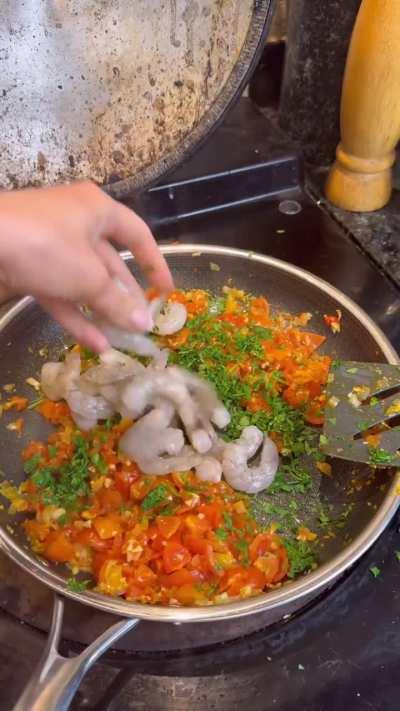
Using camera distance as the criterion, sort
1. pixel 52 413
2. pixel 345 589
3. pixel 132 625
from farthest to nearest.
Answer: pixel 52 413 → pixel 345 589 → pixel 132 625

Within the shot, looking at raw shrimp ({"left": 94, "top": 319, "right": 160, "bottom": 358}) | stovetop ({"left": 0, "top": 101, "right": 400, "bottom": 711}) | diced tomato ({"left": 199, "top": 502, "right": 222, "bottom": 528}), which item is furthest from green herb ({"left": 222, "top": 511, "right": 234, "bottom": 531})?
raw shrimp ({"left": 94, "top": 319, "right": 160, "bottom": 358})

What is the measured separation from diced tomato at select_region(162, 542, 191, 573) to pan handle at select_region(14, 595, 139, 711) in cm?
9

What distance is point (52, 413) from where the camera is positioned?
2.82 feet

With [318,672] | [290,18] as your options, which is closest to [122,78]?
[290,18]

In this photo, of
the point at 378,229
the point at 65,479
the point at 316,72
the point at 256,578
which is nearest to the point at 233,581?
the point at 256,578

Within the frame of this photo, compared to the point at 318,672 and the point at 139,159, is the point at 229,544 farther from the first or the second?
the point at 139,159

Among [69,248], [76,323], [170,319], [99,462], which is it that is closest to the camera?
[69,248]

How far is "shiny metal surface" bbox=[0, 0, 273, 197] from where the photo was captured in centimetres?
91

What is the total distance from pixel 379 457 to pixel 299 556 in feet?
0.47

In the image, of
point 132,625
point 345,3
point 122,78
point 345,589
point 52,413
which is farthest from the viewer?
point 345,3

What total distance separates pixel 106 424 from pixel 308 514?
0.27 meters

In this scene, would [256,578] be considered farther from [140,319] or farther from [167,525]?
[140,319]

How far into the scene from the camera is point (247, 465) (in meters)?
0.78

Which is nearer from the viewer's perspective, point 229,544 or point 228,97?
point 229,544
